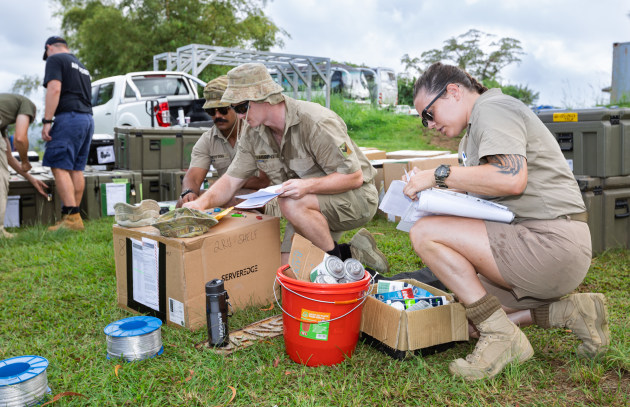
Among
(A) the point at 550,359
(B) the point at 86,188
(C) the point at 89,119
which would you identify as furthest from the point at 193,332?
(B) the point at 86,188

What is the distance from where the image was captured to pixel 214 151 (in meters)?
4.00

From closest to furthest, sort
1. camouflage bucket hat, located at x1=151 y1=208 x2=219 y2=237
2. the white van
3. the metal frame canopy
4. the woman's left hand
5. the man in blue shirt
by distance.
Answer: the woman's left hand < camouflage bucket hat, located at x1=151 y1=208 x2=219 y2=237 < the man in blue shirt < the metal frame canopy < the white van

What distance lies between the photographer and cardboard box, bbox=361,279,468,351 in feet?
7.09

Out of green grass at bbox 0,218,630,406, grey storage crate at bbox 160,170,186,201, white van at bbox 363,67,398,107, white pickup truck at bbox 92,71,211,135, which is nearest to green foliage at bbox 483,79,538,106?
white van at bbox 363,67,398,107

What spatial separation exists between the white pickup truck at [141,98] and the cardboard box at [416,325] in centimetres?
731

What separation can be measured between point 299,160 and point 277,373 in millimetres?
1334

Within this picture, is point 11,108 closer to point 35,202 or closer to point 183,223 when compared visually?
point 35,202

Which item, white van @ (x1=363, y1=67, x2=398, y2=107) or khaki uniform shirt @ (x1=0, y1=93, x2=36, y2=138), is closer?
khaki uniform shirt @ (x1=0, y1=93, x2=36, y2=138)

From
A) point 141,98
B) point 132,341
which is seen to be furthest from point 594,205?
point 141,98

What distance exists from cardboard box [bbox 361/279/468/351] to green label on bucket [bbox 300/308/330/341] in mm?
281

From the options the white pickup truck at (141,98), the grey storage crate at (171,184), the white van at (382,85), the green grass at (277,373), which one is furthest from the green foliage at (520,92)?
the green grass at (277,373)

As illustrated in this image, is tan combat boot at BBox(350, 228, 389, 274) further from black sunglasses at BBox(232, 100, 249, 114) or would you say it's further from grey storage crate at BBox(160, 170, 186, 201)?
grey storage crate at BBox(160, 170, 186, 201)

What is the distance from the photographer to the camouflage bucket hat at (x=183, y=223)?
2.52m

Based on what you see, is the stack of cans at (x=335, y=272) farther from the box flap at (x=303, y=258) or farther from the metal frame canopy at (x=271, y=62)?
the metal frame canopy at (x=271, y=62)
